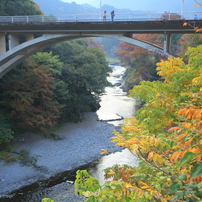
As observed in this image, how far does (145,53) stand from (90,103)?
33.7ft

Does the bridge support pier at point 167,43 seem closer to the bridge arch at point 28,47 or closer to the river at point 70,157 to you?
the bridge arch at point 28,47

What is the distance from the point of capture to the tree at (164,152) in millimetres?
1957

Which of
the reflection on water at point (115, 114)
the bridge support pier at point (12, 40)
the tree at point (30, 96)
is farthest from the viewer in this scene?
the tree at point (30, 96)

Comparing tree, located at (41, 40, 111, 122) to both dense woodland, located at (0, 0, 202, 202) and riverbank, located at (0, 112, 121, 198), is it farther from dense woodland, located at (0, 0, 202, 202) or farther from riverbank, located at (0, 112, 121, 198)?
riverbank, located at (0, 112, 121, 198)

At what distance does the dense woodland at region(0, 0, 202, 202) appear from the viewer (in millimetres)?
2293

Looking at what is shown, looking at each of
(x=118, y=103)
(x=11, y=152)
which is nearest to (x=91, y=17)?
(x=11, y=152)

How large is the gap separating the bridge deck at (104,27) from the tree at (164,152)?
4767 millimetres

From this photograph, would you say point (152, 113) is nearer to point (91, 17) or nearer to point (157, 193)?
point (157, 193)

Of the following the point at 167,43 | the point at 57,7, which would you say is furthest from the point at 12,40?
the point at 57,7

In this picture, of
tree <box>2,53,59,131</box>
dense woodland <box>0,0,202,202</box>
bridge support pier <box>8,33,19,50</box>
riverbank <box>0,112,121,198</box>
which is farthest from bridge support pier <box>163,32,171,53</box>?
bridge support pier <box>8,33,19,50</box>

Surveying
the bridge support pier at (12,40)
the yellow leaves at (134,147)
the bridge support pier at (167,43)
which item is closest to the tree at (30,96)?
the bridge support pier at (12,40)

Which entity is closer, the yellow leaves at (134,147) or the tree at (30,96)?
the yellow leaves at (134,147)

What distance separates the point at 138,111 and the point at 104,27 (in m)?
7.66

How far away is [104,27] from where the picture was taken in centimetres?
1223
